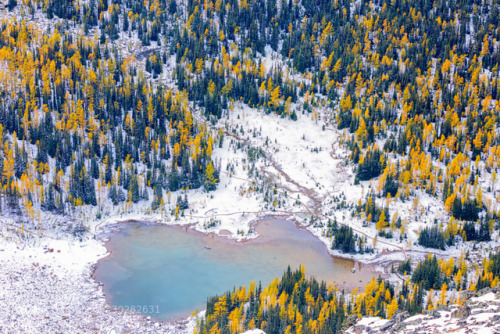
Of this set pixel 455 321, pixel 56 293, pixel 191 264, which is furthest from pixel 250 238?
pixel 455 321

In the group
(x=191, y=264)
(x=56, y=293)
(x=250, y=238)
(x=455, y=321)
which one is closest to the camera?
(x=455, y=321)

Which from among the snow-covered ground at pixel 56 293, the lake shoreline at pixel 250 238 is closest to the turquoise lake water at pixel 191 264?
the lake shoreline at pixel 250 238

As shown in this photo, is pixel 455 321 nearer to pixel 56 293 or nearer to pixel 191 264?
pixel 191 264

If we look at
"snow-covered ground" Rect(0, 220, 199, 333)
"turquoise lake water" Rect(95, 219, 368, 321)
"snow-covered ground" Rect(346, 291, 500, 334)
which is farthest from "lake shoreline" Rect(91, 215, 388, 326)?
"snow-covered ground" Rect(346, 291, 500, 334)

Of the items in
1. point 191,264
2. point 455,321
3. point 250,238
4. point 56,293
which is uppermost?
point 455,321

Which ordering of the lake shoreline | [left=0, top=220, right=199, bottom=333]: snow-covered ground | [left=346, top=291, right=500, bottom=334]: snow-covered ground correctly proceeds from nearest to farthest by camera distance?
[left=346, top=291, right=500, bottom=334]: snow-covered ground < [left=0, top=220, right=199, bottom=333]: snow-covered ground < the lake shoreline

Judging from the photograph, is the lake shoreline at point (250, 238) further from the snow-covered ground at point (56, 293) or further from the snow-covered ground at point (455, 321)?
the snow-covered ground at point (455, 321)

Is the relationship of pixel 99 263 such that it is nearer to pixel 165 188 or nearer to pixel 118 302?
pixel 118 302

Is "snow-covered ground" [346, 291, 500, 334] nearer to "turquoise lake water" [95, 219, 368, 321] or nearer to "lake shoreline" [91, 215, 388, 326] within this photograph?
"lake shoreline" [91, 215, 388, 326]
